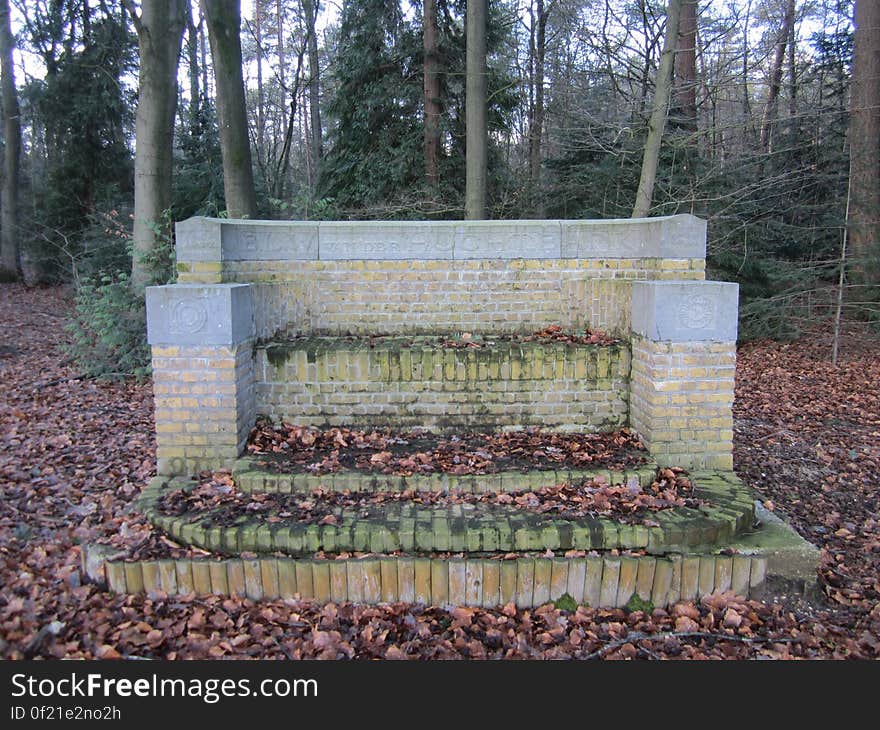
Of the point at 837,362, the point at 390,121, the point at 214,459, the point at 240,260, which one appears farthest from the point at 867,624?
the point at 390,121

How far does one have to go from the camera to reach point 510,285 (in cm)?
555

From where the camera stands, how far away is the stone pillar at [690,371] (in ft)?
14.9

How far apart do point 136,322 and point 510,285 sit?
20.4ft

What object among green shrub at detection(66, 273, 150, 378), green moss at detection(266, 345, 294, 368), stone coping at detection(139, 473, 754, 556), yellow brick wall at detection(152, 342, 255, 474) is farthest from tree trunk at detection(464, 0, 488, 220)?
stone coping at detection(139, 473, 754, 556)

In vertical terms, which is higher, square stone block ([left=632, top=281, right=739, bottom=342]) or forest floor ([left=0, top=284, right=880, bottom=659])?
square stone block ([left=632, top=281, right=739, bottom=342])

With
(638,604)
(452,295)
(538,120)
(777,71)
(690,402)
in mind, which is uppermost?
(777,71)

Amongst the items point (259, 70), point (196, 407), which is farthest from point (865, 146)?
point (259, 70)

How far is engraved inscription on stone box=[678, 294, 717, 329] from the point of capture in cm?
455

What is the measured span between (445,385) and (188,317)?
76.7 inches

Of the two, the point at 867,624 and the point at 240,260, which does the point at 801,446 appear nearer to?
the point at 867,624

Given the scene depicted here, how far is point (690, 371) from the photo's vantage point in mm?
4598

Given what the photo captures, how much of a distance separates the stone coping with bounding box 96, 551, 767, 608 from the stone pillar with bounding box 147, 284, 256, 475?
112cm

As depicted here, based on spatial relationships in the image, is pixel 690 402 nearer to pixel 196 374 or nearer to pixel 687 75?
pixel 196 374

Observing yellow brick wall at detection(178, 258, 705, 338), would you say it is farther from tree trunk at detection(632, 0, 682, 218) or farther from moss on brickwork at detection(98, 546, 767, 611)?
tree trunk at detection(632, 0, 682, 218)
